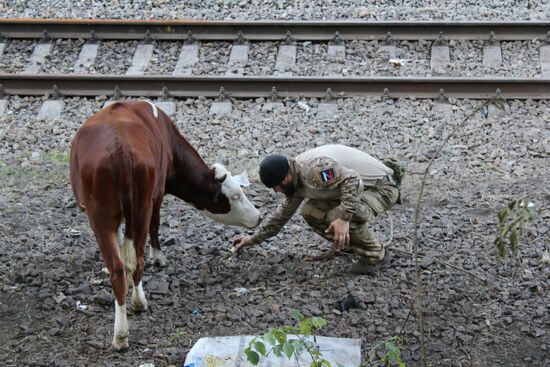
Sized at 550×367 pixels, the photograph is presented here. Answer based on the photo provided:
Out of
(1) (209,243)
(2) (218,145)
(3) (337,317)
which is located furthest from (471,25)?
(3) (337,317)

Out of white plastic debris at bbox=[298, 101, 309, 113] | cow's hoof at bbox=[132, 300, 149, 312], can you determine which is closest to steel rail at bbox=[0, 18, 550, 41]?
white plastic debris at bbox=[298, 101, 309, 113]

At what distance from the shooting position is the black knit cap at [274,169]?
6949mm

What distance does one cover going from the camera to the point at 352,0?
41.3ft

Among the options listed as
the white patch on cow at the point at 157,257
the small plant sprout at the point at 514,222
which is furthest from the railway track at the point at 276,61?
the small plant sprout at the point at 514,222

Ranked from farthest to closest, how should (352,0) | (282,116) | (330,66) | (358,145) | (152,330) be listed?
(352,0) < (330,66) < (282,116) < (358,145) < (152,330)

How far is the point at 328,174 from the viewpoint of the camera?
23.0 ft

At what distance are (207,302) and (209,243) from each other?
1072mm

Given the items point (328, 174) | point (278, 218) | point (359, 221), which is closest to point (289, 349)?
point (328, 174)

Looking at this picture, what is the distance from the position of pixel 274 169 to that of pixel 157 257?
1.48 meters

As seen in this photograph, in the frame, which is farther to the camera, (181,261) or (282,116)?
(282,116)

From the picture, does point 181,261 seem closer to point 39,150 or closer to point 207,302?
point 207,302

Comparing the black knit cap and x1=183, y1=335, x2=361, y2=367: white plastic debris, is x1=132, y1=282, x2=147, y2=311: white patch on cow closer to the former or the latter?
x1=183, y1=335, x2=361, y2=367: white plastic debris

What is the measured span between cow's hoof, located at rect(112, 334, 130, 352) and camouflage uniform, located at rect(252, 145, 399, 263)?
1.63 metres

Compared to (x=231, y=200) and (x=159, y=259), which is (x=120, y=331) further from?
(x=231, y=200)
